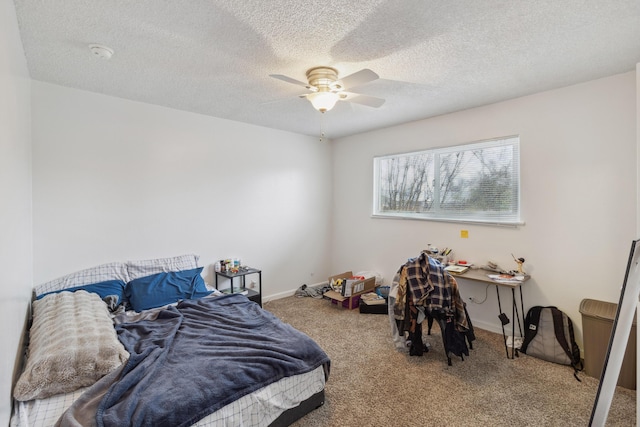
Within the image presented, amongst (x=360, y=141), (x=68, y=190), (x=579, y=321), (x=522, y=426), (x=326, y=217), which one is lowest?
(x=522, y=426)

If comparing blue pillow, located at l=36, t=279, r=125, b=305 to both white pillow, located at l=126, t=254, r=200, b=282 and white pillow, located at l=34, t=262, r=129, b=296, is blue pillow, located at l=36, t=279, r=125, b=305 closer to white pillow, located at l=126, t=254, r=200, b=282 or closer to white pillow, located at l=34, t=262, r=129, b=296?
white pillow, located at l=34, t=262, r=129, b=296

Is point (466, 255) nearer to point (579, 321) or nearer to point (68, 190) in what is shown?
point (579, 321)

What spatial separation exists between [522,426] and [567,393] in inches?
24.9

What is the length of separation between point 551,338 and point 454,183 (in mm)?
1874

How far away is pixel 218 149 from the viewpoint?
153 inches

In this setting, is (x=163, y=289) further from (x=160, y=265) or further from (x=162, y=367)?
(x=162, y=367)

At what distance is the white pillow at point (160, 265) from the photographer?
3.13 metres

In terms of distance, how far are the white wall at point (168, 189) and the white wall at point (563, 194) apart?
2045 millimetres

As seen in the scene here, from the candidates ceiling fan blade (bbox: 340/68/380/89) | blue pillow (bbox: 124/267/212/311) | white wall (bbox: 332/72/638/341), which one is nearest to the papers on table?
white wall (bbox: 332/72/638/341)

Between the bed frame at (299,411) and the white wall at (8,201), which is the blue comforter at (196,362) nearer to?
the bed frame at (299,411)

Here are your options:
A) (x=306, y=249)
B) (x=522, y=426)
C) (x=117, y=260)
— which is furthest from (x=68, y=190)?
(x=522, y=426)

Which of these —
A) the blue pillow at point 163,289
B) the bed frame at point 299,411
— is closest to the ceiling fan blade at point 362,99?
the bed frame at point 299,411

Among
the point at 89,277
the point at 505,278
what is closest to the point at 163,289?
the point at 89,277

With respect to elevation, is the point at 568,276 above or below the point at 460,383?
above
